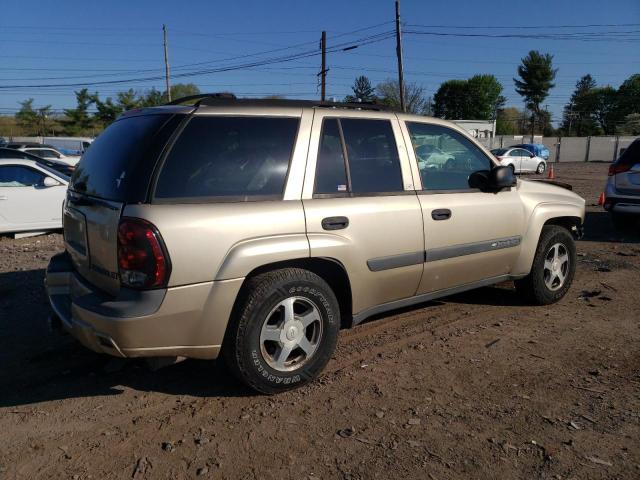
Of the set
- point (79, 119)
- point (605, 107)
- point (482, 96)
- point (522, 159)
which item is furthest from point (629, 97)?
point (79, 119)

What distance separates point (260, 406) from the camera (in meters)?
3.38

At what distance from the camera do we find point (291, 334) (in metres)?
3.46

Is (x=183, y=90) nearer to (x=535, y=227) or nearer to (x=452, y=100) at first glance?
(x=452, y=100)

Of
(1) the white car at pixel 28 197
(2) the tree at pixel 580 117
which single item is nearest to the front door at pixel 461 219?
(1) the white car at pixel 28 197

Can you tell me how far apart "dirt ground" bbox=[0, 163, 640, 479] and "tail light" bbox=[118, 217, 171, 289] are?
0.91 m

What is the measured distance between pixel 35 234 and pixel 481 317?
310 inches

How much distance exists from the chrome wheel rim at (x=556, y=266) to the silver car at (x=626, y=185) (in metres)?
4.66

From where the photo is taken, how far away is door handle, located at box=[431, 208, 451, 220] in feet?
13.7

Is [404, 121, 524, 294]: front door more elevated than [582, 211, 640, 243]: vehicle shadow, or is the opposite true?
[404, 121, 524, 294]: front door

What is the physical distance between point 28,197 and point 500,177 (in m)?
7.90

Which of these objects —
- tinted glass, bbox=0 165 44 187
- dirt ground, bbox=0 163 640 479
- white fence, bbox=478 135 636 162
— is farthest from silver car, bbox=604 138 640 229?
white fence, bbox=478 135 636 162

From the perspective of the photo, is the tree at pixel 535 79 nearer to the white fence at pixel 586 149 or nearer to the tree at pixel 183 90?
the white fence at pixel 586 149

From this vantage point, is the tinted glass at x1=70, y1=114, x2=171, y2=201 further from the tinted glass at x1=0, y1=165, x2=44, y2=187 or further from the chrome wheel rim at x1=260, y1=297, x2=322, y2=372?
the tinted glass at x1=0, y1=165, x2=44, y2=187

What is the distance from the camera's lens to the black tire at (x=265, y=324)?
3238mm
